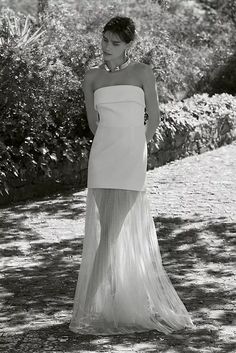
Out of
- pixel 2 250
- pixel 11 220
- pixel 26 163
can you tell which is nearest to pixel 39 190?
pixel 26 163

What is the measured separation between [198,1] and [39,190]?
12036mm

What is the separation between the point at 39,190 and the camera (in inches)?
457

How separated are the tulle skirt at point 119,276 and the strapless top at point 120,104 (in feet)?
1.54

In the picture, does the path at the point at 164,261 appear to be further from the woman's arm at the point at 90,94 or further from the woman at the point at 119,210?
the woman's arm at the point at 90,94

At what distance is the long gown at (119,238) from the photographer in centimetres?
612

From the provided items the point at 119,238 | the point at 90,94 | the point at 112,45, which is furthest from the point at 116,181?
the point at 112,45

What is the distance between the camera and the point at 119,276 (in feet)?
20.2

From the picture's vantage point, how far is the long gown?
20.1 ft

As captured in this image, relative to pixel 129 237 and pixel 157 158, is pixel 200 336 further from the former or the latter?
pixel 157 158

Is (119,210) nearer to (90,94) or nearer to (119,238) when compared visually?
(119,238)

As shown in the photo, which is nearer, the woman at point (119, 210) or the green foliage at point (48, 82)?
the woman at point (119, 210)

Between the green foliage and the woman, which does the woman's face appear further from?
the green foliage

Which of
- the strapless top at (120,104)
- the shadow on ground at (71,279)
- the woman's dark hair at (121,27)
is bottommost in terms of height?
→ the shadow on ground at (71,279)

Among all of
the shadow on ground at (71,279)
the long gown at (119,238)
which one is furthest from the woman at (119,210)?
the shadow on ground at (71,279)
